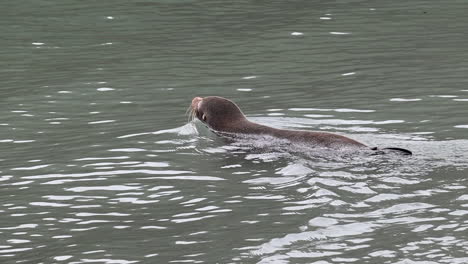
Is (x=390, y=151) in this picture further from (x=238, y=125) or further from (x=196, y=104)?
(x=196, y=104)

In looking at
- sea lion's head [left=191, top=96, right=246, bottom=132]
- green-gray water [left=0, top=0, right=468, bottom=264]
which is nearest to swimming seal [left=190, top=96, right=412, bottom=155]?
sea lion's head [left=191, top=96, right=246, bottom=132]

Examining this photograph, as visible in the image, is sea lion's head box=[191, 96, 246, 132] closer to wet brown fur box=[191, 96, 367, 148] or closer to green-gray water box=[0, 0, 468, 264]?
wet brown fur box=[191, 96, 367, 148]

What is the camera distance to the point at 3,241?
10.0 meters

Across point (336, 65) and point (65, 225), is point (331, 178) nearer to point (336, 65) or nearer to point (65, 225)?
point (65, 225)

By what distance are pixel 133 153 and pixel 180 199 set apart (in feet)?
7.54

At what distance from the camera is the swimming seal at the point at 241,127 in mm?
12250

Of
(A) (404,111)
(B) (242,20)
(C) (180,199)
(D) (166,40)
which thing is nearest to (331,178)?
(C) (180,199)

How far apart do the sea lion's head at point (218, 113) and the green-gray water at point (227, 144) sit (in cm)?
21

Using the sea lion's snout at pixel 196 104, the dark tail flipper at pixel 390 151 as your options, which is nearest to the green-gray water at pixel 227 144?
the dark tail flipper at pixel 390 151

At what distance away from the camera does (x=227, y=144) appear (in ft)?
45.1

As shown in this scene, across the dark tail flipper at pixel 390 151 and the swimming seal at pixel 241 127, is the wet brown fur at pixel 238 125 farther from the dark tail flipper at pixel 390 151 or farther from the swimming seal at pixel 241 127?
the dark tail flipper at pixel 390 151

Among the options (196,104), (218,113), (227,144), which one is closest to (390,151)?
(227,144)

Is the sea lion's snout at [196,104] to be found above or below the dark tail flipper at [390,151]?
above

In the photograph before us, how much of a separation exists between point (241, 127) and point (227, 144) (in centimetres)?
35
